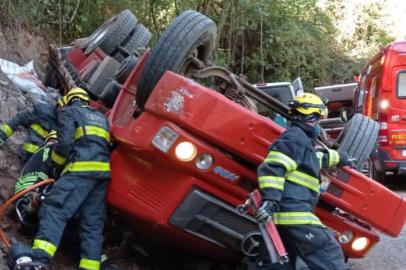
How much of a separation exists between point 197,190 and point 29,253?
3.85ft

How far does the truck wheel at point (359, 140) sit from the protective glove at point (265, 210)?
3.86 ft

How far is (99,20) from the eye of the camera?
1052 centimetres

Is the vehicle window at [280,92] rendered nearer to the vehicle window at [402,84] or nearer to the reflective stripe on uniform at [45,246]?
the reflective stripe on uniform at [45,246]

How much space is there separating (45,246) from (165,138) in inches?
44.8

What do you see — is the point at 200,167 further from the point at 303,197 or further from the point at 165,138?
the point at 303,197

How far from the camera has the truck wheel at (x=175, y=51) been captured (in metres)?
4.15

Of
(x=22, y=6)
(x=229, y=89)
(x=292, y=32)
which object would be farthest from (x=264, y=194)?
(x=292, y=32)

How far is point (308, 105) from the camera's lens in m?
4.04

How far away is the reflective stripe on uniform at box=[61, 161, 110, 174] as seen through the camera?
4.41 metres

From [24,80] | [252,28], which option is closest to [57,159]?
[24,80]

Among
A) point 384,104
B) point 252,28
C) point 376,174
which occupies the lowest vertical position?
point 376,174

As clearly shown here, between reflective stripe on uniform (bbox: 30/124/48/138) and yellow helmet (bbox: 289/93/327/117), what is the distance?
101 inches

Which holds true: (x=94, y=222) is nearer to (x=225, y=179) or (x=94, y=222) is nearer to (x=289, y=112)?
(x=225, y=179)

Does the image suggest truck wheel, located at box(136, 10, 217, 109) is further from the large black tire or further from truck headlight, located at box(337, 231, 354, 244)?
the large black tire
